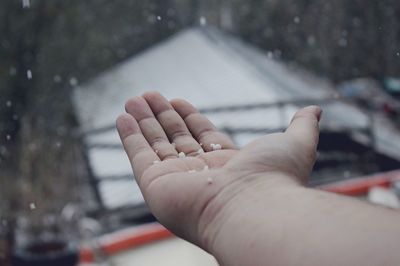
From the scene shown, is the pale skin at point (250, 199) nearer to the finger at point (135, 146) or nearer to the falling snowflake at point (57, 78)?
the finger at point (135, 146)

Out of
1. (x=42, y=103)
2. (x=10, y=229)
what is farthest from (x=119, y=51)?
(x=10, y=229)

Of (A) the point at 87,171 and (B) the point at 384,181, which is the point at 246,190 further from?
(A) the point at 87,171

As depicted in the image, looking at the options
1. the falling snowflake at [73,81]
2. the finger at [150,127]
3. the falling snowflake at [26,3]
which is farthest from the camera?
the falling snowflake at [73,81]

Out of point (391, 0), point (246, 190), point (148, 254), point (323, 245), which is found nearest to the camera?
point (323, 245)

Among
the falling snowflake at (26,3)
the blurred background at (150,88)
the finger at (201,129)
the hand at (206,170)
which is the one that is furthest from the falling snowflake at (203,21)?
the hand at (206,170)

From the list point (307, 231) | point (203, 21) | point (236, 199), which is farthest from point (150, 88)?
point (307, 231)

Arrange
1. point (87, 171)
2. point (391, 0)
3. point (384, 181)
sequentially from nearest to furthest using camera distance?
point (384, 181) < point (87, 171) < point (391, 0)

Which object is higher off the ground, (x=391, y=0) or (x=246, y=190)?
(x=246, y=190)
